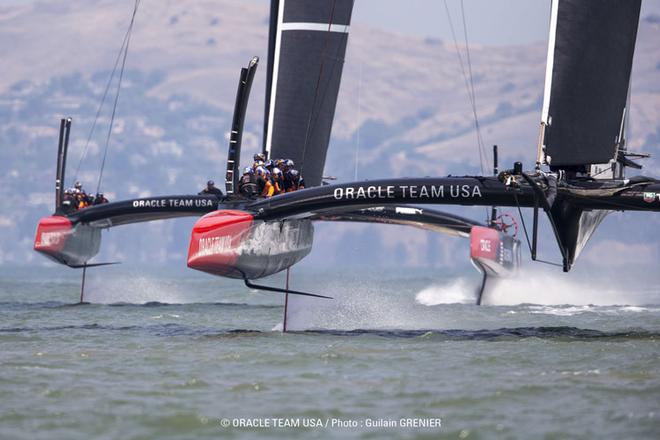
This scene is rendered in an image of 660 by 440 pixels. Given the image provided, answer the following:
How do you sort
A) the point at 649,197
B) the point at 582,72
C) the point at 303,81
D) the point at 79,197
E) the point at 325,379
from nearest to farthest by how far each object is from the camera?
the point at 325,379, the point at 649,197, the point at 582,72, the point at 303,81, the point at 79,197

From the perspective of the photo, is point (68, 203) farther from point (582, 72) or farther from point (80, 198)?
point (582, 72)

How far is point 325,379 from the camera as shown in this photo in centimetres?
895

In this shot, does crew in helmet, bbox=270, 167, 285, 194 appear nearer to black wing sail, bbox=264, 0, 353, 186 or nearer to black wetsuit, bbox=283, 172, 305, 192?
black wetsuit, bbox=283, 172, 305, 192

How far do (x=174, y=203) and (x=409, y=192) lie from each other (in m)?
5.66

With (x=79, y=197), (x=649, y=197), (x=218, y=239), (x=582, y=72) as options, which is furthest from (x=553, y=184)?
(x=79, y=197)

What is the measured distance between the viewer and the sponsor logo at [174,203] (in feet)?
53.8

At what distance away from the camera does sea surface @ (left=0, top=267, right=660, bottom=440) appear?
7160 millimetres

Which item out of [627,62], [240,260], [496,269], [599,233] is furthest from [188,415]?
[599,233]

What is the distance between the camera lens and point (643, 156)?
1316cm

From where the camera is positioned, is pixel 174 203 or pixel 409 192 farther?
pixel 174 203

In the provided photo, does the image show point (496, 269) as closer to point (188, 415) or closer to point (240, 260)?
point (240, 260)

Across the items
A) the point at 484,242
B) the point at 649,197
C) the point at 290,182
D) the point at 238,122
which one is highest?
the point at 238,122

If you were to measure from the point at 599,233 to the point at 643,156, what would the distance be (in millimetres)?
179458

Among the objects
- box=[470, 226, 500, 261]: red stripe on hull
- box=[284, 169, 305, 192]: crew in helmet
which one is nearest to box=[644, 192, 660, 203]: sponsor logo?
box=[284, 169, 305, 192]: crew in helmet
